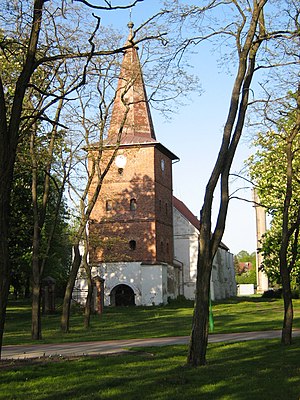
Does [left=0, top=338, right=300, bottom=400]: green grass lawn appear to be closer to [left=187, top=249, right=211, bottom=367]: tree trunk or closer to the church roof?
[left=187, top=249, right=211, bottom=367]: tree trunk

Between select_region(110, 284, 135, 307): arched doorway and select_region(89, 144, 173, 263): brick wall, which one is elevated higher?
select_region(89, 144, 173, 263): brick wall

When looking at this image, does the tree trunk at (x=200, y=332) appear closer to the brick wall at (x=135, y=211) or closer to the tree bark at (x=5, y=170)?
the tree bark at (x=5, y=170)

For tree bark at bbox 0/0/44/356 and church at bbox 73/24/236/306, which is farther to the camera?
church at bbox 73/24/236/306

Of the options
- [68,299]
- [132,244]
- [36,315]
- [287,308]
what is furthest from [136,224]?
[287,308]

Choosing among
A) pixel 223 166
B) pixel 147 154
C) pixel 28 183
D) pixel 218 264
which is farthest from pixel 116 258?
pixel 223 166

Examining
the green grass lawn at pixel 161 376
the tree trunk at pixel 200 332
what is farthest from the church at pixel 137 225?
the tree trunk at pixel 200 332

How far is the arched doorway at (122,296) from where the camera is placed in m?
49.7

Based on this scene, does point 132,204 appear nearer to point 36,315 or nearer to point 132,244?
point 132,244

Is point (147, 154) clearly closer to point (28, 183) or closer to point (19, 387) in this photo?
point (28, 183)

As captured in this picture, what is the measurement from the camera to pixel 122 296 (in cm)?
5003

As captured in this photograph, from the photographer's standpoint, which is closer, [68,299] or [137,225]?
[68,299]

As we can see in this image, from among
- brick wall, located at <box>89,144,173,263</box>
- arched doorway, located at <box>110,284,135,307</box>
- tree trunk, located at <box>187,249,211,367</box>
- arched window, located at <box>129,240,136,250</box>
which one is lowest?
tree trunk, located at <box>187,249,211,367</box>

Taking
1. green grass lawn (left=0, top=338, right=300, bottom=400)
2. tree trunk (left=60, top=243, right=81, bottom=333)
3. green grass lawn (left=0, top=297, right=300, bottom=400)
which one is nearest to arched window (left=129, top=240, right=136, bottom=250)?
tree trunk (left=60, top=243, right=81, bottom=333)

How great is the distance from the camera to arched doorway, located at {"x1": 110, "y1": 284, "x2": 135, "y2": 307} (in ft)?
163
